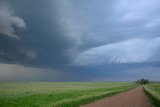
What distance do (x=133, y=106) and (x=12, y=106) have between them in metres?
10.1

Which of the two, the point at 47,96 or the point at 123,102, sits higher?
the point at 47,96

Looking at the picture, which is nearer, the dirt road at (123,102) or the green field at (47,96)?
the green field at (47,96)

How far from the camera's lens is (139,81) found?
175m

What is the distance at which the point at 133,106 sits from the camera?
27.5 metres

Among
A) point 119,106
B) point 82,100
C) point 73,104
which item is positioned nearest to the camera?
point 119,106

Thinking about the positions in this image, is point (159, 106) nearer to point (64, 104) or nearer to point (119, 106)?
point (119, 106)

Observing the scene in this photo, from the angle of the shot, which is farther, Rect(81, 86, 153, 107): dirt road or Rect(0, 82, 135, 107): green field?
Rect(81, 86, 153, 107): dirt road

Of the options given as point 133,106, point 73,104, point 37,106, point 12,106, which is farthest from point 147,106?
point 12,106

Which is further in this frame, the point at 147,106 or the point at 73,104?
the point at 73,104

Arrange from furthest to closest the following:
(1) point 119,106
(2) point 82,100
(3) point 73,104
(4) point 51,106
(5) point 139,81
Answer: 1. (5) point 139,81
2. (2) point 82,100
3. (3) point 73,104
4. (1) point 119,106
5. (4) point 51,106

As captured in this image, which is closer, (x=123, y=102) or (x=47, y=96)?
(x=123, y=102)

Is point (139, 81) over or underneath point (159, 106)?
over

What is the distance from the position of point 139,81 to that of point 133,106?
150 m

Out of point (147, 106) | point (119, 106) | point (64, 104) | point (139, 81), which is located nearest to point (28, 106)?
point (64, 104)
